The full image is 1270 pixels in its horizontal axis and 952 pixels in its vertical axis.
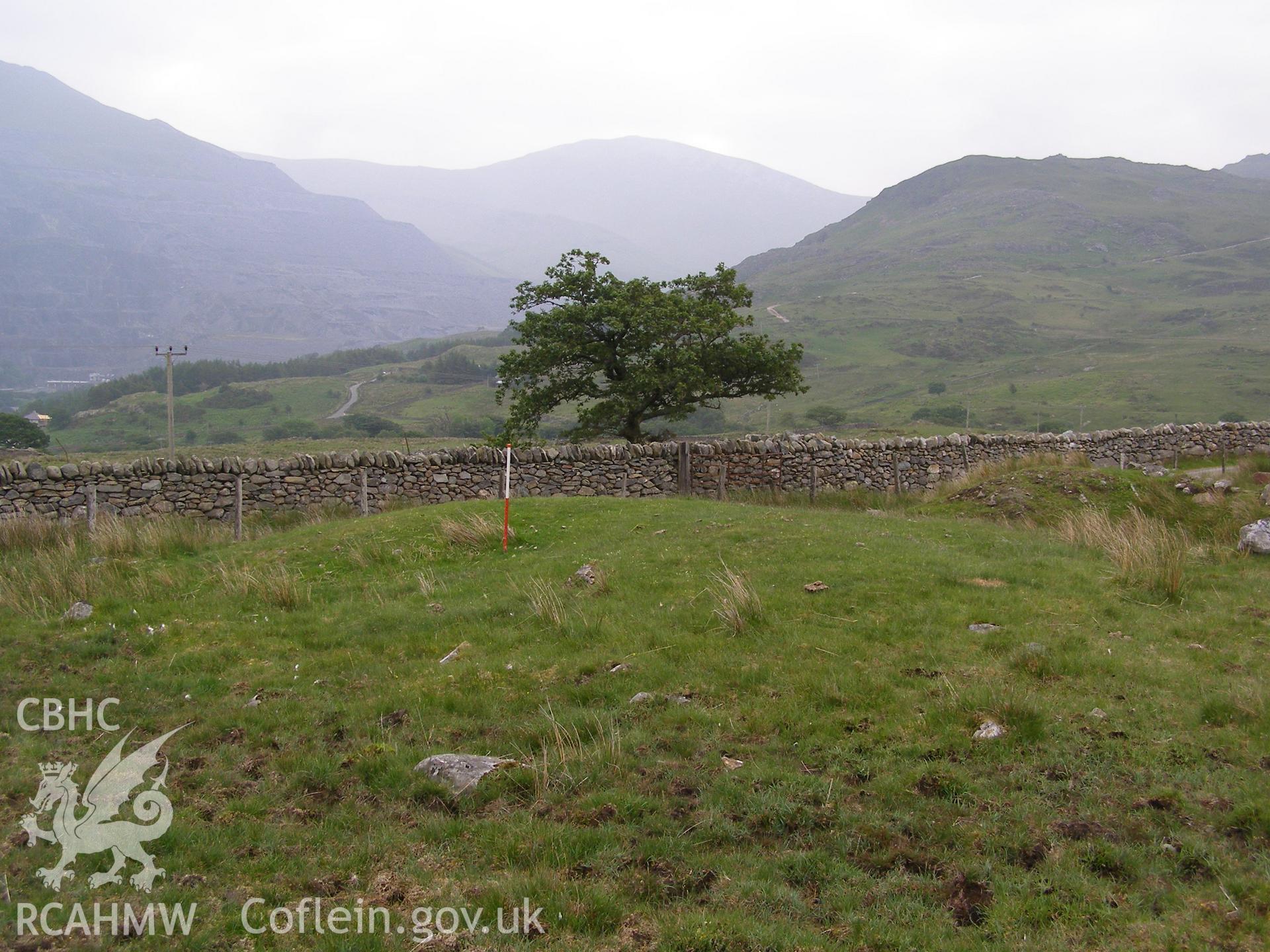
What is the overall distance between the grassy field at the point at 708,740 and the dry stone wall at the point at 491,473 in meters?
7.08

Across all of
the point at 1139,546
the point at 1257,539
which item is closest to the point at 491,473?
the point at 1139,546

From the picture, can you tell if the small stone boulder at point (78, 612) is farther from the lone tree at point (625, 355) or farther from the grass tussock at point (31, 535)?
the lone tree at point (625, 355)

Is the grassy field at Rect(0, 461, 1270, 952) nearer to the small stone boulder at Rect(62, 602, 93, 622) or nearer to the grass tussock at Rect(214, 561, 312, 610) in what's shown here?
the grass tussock at Rect(214, 561, 312, 610)

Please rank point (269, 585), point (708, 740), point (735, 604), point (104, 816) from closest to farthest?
1. point (104, 816)
2. point (708, 740)
3. point (735, 604)
4. point (269, 585)

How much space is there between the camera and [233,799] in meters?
5.26

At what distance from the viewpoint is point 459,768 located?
5.48m

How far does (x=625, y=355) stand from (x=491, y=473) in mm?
6233

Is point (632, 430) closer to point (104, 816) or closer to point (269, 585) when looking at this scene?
point (269, 585)

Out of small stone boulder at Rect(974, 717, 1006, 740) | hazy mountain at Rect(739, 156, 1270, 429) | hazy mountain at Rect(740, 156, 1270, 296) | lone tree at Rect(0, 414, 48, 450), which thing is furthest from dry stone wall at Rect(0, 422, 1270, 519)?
hazy mountain at Rect(740, 156, 1270, 296)

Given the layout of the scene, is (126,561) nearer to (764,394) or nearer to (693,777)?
(693,777)

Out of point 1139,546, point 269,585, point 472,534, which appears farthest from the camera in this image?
point 472,534

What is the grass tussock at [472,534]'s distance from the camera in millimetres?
12391

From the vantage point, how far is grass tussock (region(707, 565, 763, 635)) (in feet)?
25.6

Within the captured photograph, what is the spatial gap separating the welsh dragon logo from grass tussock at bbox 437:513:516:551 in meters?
6.66
